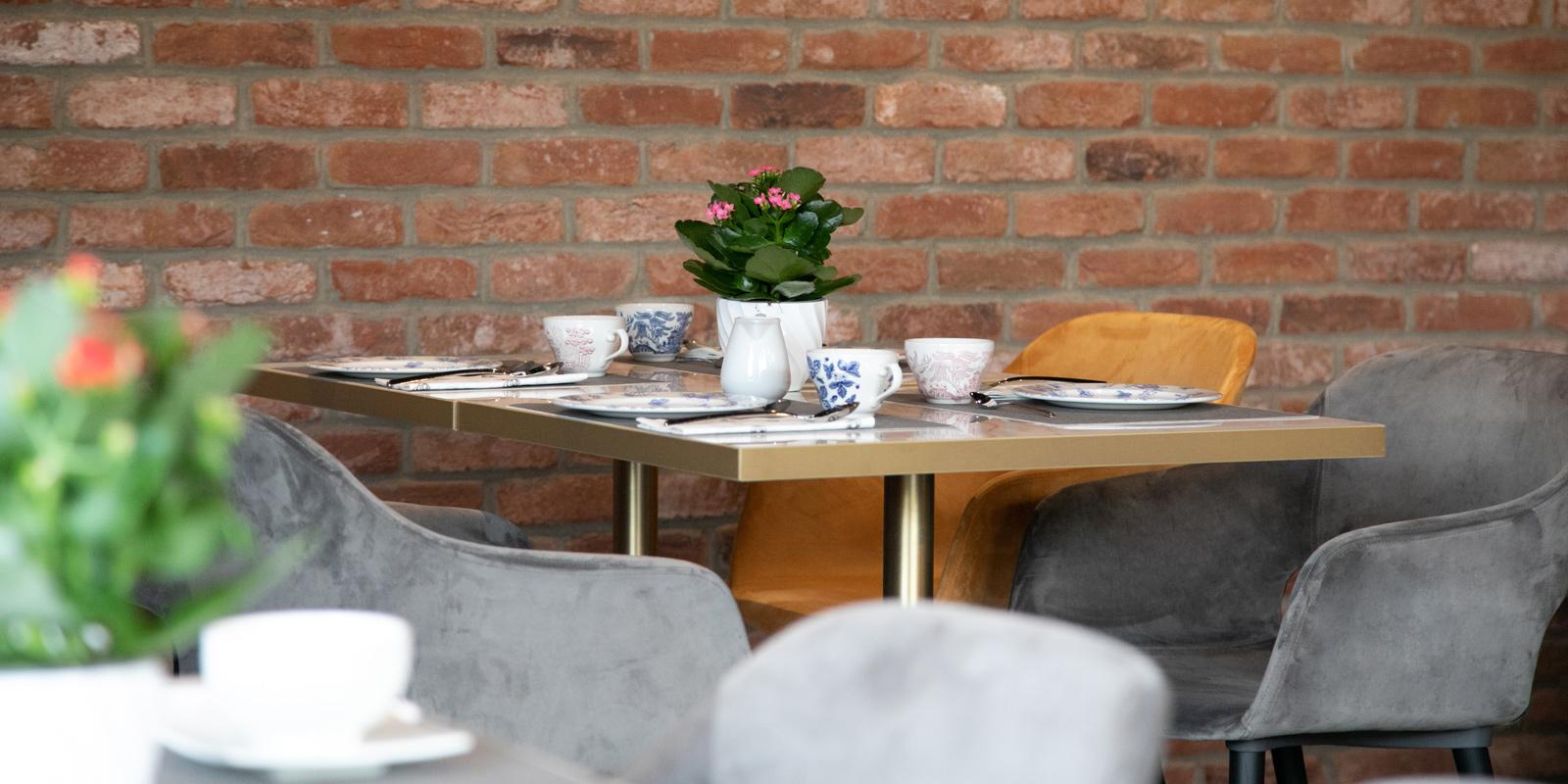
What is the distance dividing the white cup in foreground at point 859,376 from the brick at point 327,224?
1136mm

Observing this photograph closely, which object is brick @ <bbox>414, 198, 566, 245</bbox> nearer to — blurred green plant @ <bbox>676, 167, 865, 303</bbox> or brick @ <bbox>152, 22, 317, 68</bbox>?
brick @ <bbox>152, 22, 317, 68</bbox>

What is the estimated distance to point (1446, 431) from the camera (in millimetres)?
2084

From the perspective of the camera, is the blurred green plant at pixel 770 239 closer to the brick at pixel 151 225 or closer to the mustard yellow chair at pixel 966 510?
the mustard yellow chair at pixel 966 510

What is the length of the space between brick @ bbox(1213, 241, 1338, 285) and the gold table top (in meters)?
1.38

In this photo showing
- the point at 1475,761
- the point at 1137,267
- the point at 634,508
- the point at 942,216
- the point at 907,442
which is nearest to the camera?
the point at 907,442

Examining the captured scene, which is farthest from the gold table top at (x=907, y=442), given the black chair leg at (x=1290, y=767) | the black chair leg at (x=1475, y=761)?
the black chair leg at (x=1290, y=767)

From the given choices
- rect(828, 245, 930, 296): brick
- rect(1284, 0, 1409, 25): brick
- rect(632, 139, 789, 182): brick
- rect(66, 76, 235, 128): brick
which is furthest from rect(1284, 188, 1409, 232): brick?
rect(66, 76, 235, 128): brick

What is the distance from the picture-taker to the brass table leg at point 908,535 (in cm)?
165

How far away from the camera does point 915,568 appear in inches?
65.6

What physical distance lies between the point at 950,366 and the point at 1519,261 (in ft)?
5.80

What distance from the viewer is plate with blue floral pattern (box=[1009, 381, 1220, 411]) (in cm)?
172

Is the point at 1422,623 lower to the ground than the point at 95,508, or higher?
lower

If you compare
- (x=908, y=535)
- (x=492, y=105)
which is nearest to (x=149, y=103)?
(x=492, y=105)

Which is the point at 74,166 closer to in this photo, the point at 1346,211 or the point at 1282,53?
the point at 1282,53
